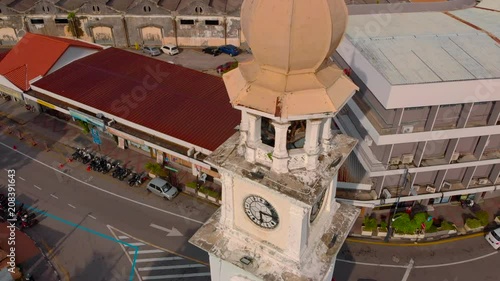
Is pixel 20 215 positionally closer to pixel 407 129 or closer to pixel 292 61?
pixel 292 61

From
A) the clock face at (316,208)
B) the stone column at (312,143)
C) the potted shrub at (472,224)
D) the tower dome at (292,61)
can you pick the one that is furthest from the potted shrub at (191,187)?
the tower dome at (292,61)

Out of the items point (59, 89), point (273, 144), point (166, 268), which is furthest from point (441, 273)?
point (59, 89)

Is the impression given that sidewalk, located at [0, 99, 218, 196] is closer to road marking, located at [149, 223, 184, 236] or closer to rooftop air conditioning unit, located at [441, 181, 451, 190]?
road marking, located at [149, 223, 184, 236]

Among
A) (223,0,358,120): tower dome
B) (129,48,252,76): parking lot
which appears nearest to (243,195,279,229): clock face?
(223,0,358,120): tower dome

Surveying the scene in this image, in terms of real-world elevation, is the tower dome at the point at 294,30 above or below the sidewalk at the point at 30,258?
above

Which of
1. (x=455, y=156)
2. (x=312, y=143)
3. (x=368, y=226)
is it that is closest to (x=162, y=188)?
(x=368, y=226)

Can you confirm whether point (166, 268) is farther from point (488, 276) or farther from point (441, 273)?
point (488, 276)

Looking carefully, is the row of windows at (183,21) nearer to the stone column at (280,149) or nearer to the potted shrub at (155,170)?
the potted shrub at (155,170)

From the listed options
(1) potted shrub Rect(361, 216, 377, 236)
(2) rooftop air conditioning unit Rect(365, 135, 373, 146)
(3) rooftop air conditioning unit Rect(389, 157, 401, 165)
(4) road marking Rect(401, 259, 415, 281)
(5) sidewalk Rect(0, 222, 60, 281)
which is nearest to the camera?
(5) sidewalk Rect(0, 222, 60, 281)
